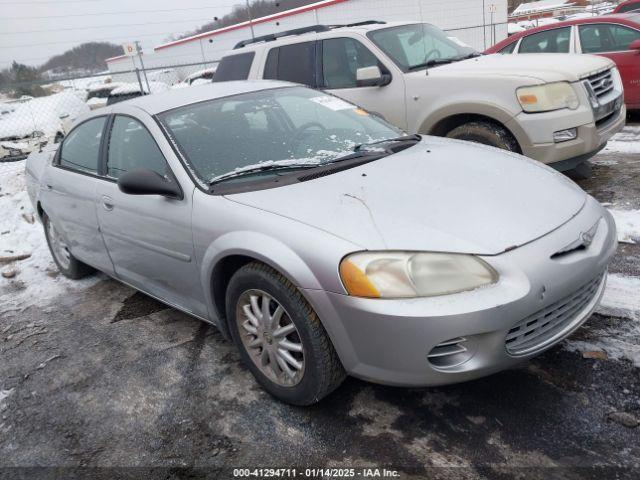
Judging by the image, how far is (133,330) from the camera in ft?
12.4

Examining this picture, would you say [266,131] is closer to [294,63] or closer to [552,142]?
[552,142]

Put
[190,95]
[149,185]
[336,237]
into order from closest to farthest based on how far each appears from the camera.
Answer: [336,237]
[149,185]
[190,95]

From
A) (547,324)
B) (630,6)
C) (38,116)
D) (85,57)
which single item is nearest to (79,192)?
(547,324)

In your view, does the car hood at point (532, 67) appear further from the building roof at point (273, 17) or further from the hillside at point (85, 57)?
the building roof at point (273, 17)

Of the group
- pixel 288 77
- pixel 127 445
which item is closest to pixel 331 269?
pixel 127 445

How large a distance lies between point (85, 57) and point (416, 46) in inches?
596

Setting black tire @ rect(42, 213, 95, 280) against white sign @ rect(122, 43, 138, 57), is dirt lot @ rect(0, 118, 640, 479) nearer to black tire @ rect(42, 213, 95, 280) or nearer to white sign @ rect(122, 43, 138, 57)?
black tire @ rect(42, 213, 95, 280)

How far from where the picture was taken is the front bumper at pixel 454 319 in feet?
6.88

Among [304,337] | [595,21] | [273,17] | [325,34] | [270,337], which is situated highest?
[273,17]

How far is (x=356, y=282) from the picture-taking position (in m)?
2.17

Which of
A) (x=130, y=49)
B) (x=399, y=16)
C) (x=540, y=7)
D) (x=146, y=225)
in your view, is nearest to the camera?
(x=146, y=225)

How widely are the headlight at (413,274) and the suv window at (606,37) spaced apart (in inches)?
270

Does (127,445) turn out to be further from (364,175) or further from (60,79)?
(60,79)

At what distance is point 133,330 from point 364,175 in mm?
2081
